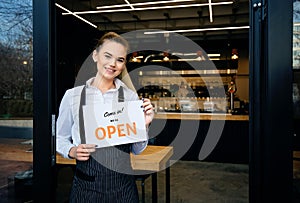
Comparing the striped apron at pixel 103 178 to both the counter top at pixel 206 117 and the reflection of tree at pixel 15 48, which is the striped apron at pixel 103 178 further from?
Result: the counter top at pixel 206 117

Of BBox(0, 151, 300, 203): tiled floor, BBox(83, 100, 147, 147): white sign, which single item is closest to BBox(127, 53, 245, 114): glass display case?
BBox(0, 151, 300, 203): tiled floor

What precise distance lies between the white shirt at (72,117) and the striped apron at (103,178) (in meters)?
0.06

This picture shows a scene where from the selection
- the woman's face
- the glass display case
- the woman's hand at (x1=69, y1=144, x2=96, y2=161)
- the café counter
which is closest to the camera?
the woman's hand at (x1=69, y1=144, x2=96, y2=161)

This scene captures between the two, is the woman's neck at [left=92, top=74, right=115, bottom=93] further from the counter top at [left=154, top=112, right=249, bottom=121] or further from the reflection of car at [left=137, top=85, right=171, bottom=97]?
the reflection of car at [left=137, top=85, right=171, bottom=97]

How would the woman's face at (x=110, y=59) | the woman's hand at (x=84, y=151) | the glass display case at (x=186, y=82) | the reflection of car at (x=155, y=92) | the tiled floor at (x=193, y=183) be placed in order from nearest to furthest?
1. the woman's hand at (x=84, y=151)
2. the woman's face at (x=110, y=59)
3. the tiled floor at (x=193, y=183)
4. the glass display case at (x=186, y=82)
5. the reflection of car at (x=155, y=92)

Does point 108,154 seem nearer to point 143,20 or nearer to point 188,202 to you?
point 188,202

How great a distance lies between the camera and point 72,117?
1.69 m

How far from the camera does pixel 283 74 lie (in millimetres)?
1286

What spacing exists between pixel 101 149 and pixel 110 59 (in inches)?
21.7

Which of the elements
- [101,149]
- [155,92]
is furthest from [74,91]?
[155,92]

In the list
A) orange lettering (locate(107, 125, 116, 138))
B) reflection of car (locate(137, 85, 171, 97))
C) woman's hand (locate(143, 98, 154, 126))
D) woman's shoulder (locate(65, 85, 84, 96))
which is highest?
reflection of car (locate(137, 85, 171, 97))

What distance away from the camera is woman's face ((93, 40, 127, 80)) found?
1704 millimetres

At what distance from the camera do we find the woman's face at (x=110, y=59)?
1704mm

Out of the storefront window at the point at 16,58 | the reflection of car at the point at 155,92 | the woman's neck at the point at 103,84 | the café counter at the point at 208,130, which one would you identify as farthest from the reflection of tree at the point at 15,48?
the reflection of car at the point at 155,92
